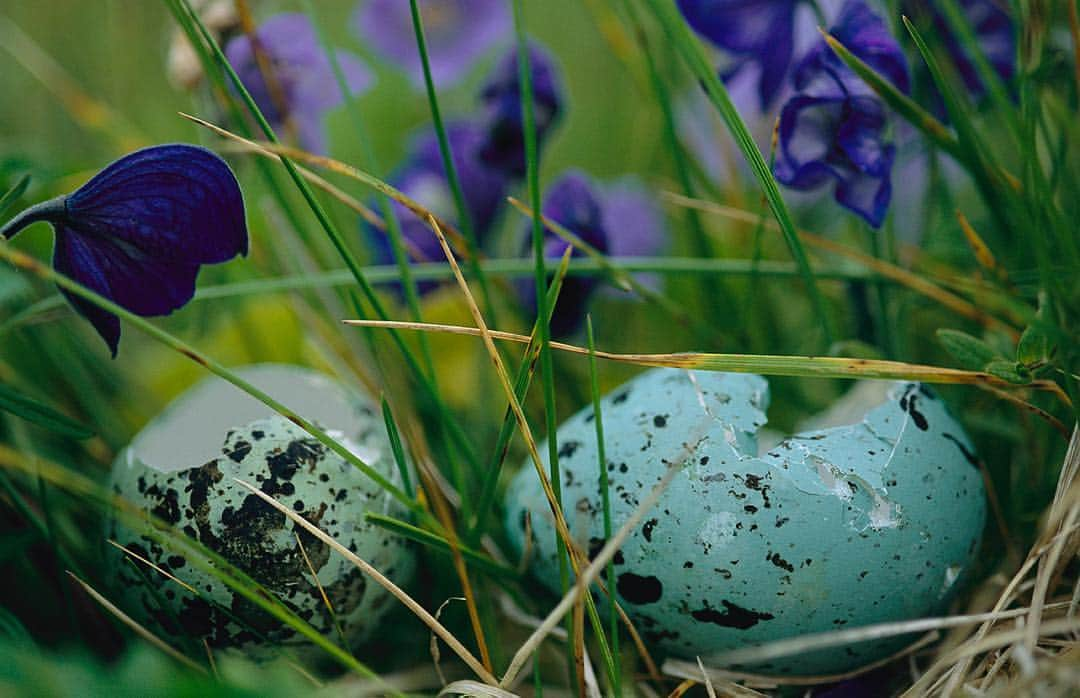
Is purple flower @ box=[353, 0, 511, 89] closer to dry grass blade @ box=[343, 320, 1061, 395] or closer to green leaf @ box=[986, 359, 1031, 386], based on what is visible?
dry grass blade @ box=[343, 320, 1061, 395]

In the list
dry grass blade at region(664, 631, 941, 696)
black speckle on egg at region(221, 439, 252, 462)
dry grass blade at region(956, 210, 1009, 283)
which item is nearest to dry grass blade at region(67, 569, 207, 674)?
black speckle on egg at region(221, 439, 252, 462)

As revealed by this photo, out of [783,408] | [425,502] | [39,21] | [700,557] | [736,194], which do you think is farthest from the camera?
[39,21]

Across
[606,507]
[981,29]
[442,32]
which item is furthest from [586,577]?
[442,32]

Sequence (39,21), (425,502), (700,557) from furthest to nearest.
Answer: (39,21) → (425,502) → (700,557)

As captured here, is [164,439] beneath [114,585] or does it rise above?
above

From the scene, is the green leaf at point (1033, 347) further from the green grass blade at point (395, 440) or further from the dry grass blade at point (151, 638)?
the dry grass blade at point (151, 638)

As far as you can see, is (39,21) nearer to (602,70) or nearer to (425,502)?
(602,70)

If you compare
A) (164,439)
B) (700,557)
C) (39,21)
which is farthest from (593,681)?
(39,21)
